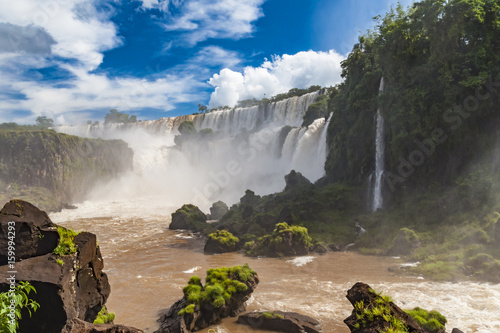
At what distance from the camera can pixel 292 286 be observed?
16109 mm

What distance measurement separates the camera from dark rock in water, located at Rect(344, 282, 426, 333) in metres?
6.65

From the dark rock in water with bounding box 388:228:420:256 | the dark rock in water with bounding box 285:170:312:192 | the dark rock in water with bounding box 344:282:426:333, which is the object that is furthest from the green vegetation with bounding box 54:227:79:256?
the dark rock in water with bounding box 285:170:312:192

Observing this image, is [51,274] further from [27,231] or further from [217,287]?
[217,287]

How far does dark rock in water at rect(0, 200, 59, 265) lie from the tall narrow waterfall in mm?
25900

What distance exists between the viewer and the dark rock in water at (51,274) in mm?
6512

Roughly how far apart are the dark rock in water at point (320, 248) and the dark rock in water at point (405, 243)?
4148 millimetres

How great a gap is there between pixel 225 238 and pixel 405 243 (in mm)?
12512

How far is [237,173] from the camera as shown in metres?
58.2

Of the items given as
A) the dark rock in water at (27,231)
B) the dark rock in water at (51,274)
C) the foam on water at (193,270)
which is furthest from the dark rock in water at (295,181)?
the dark rock in water at (27,231)

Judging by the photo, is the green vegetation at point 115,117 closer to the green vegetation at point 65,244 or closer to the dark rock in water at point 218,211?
the dark rock in water at point 218,211

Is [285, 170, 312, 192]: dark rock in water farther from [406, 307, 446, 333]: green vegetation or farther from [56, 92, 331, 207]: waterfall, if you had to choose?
[406, 307, 446, 333]: green vegetation

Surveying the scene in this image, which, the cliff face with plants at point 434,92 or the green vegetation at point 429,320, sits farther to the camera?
the cliff face with plants at point 434,92

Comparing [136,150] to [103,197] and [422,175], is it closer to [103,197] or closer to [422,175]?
[103,197]

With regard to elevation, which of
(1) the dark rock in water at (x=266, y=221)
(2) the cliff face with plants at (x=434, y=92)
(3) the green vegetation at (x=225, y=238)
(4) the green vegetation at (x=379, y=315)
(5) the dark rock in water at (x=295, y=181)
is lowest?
(3) the green vegetation at (x=225, y=238)
